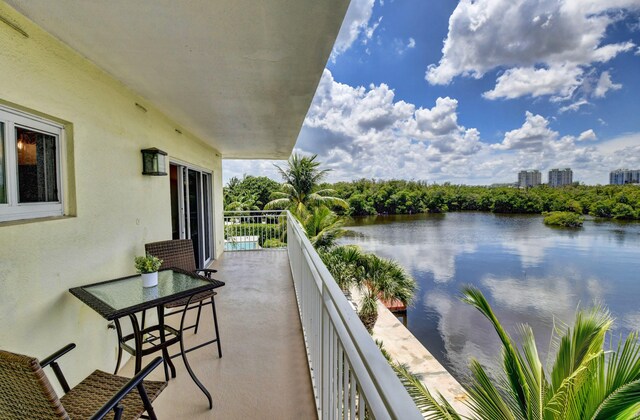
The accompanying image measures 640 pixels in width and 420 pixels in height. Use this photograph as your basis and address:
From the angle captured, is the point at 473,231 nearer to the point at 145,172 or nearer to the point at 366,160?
the point at 366,160

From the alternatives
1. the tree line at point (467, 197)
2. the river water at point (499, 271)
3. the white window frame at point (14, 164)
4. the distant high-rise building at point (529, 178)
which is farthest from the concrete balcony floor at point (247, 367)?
the distant high-rise building at point (529, 178)

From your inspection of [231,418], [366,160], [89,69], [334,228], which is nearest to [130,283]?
[231,418]

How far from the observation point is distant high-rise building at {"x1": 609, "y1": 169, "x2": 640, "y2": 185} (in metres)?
27.6

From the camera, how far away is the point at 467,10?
32.2 m

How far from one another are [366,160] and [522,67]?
25.3 metres

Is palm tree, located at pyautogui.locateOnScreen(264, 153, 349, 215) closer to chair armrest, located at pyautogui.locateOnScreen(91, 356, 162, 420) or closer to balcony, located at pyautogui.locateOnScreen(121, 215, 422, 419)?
balcony, located at pyautogui.locateOnScreen(121, 215, 422, 419)

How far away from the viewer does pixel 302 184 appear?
14.8 meters

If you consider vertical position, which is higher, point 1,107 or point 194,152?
point 194,152

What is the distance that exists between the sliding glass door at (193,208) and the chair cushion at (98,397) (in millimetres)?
3075

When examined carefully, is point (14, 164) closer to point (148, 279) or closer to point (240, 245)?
point (148, 279)

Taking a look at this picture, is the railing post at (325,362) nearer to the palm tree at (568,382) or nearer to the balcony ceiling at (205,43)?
the balcony ceiling at (205,43)

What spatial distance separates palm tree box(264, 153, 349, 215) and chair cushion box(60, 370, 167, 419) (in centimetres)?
1280

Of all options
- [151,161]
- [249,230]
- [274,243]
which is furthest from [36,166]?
[274,243]

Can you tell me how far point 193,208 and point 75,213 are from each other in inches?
135
